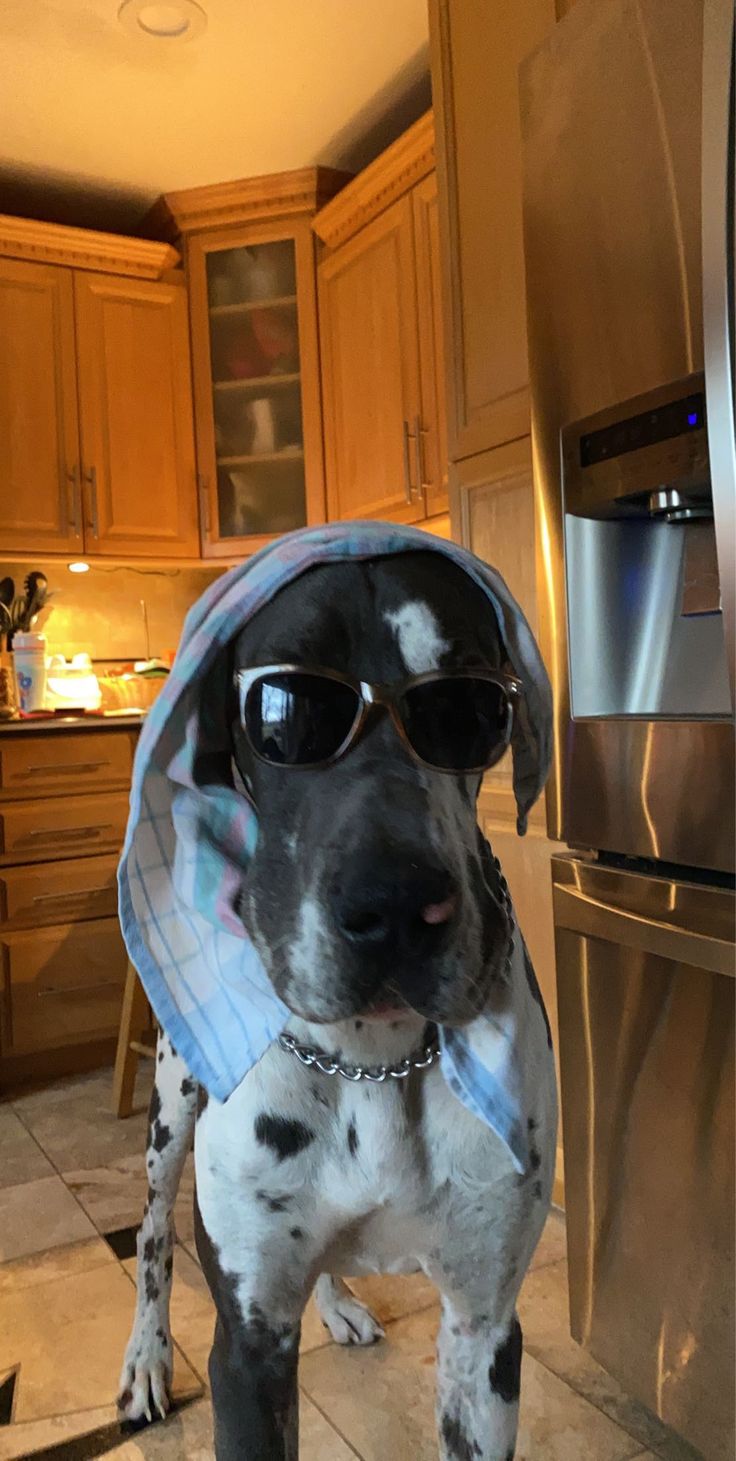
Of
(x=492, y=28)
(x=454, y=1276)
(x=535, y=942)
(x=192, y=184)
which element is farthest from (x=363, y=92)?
(x=454, y=1276)

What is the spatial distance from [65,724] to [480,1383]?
2212 millimetres

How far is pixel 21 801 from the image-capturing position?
2.76m

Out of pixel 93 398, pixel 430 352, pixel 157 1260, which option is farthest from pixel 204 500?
pixel 157 1260

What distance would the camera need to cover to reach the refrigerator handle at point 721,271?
102 centimetres

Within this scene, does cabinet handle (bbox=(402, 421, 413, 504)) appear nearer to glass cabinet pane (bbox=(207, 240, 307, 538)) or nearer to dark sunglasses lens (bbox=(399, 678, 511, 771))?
glass cabinet pane (bbox=(207, 240, 307, 538))

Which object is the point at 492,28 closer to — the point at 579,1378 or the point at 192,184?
the point at 192,184

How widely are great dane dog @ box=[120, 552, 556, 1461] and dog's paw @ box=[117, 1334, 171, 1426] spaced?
28.1 inches

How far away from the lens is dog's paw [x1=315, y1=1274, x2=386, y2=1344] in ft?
5.14

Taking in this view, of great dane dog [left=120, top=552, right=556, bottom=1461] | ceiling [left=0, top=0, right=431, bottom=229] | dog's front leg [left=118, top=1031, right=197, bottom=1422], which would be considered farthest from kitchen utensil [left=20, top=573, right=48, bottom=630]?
great dane dog [left=120, top=552, right=556, bottom=1461]

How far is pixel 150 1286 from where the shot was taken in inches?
56.1

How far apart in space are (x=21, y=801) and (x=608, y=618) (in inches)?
74.7

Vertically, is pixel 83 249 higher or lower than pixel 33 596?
higher

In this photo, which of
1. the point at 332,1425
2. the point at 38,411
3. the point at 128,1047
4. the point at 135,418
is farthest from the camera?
the point at 135,418

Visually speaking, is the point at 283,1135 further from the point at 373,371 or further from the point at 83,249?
the point at 83,249
